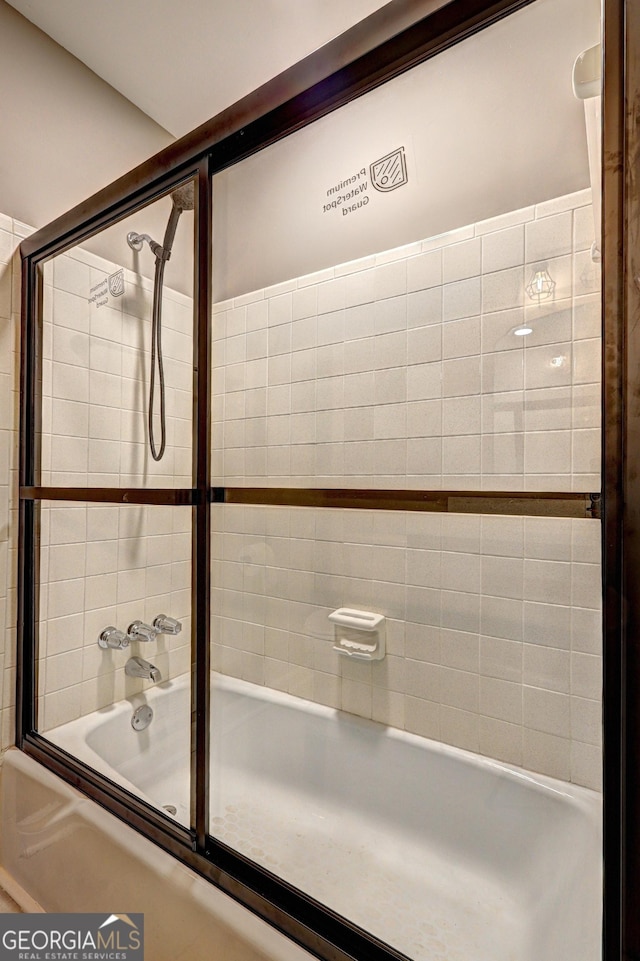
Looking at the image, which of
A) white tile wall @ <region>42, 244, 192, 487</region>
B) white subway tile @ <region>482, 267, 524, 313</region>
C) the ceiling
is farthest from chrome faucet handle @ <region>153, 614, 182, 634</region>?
the ceiling

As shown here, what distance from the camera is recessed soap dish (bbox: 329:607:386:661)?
1.41 metres

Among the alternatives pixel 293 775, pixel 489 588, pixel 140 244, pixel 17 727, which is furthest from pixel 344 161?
pixel 17 727

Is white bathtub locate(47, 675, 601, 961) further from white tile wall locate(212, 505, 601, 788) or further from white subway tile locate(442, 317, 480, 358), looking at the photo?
white subway tile locate(442, 317, 480, 358)

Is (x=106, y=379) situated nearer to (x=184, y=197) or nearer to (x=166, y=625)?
(x=184, y=197)

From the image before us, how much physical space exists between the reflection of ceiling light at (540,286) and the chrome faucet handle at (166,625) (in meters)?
1.01

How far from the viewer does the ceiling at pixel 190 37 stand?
1.50 meters

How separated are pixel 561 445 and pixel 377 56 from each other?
2.43ft

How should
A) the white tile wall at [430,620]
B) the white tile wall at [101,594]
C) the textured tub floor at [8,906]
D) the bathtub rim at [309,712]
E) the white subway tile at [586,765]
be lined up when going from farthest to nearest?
the textured tub floor at [8,906]
the white tile wall at [101,594]
the bathtub rim at [309,712]
the white tile wall at [430,620]
the white subway tile at [586,765]

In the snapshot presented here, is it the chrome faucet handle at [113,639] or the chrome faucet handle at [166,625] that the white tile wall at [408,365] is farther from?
the chrome faucet handle at [113,639]

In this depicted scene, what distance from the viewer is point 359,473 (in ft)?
3.65

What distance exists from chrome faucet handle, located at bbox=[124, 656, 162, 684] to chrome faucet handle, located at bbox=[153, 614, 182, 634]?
0.11 metres

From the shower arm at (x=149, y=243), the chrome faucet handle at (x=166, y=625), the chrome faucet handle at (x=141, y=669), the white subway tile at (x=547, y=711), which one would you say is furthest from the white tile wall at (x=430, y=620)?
the shower arm at (x=149, y=243)

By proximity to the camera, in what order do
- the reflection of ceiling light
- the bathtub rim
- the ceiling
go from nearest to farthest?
1. the reflection of ceiling light
2. the bathtub rim
3. the ceiling

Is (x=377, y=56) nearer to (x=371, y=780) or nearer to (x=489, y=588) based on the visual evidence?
(x=489, y=588)
